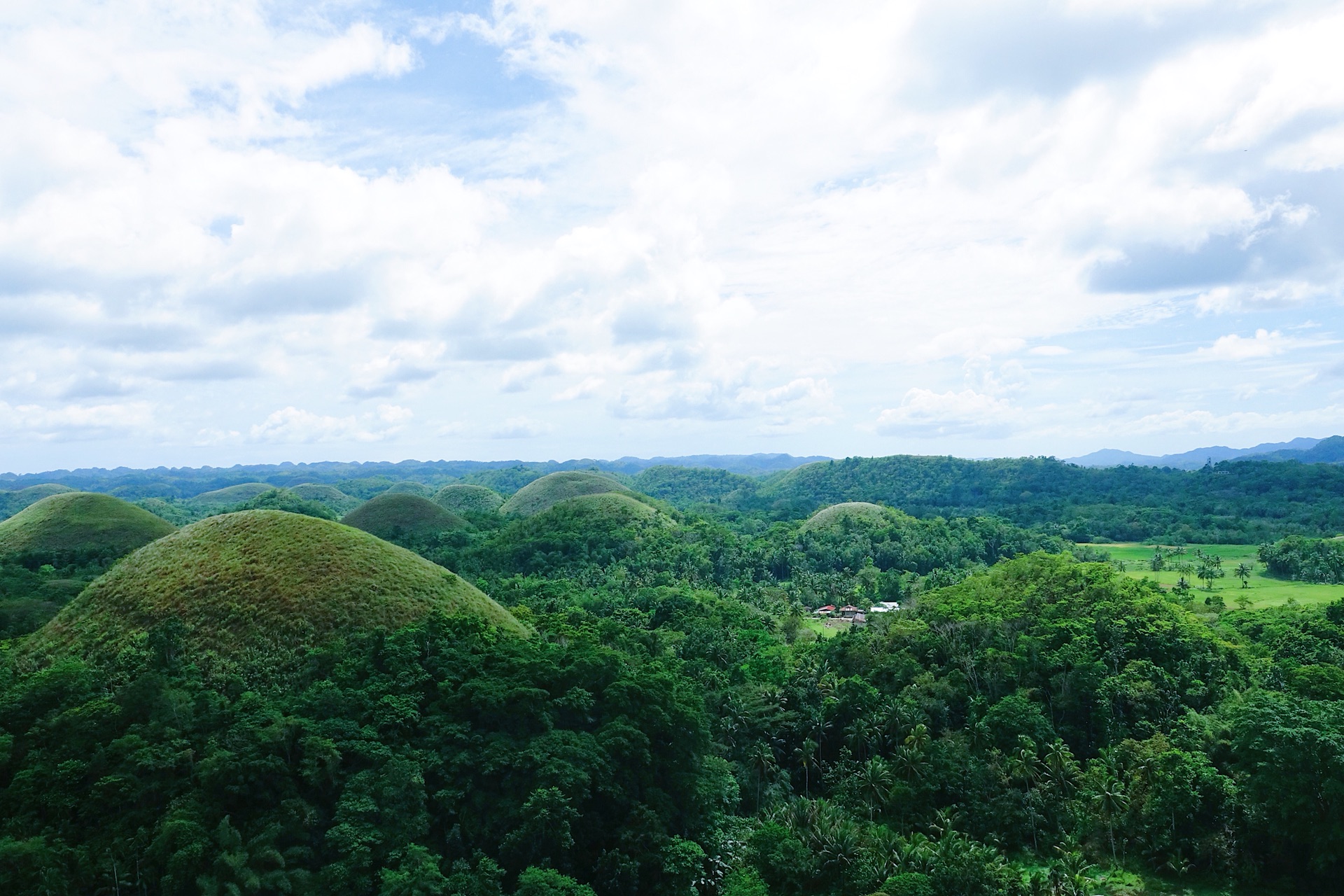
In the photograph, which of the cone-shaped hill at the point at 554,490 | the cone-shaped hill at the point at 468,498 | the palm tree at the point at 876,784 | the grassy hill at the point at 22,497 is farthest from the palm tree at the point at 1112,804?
the grassy hill at the point at 22,497

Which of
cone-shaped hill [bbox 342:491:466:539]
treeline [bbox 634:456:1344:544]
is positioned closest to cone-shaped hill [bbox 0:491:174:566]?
cone-shaped hill [bbox 342:491:466:539]

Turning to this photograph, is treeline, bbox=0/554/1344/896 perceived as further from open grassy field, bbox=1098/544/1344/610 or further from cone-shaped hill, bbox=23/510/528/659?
open grassy field, bbox=1098/544/1344/610

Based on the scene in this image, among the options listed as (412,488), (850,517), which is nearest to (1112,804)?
(850,517)

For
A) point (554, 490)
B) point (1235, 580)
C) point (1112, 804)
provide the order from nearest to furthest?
point (1112, 804) → point (1235, 580) → point (554, 490)

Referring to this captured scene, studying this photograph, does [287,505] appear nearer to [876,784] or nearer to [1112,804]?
[876,784]

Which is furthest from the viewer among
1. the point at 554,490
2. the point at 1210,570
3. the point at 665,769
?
the point at 554,490

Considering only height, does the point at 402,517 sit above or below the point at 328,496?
above

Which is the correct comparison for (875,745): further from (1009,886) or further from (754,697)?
(1009,886)

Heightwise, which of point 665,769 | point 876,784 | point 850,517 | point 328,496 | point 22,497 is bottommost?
point 876,784
